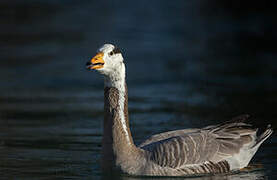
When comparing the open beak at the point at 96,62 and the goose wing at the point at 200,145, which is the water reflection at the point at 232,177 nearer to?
the goose wing at the point at 200,145

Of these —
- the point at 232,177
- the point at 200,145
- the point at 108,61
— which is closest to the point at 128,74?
the point at 200,145

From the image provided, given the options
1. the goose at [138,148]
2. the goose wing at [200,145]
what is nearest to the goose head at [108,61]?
the goose at [138,148]

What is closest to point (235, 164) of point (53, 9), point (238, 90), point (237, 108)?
point (237, 108)

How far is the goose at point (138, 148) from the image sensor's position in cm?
976

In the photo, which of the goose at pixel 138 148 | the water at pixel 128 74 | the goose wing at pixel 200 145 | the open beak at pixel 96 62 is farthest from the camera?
the water at pixel 128 74

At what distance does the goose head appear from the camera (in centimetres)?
954

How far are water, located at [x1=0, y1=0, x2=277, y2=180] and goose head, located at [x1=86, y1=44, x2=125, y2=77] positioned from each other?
1.69m

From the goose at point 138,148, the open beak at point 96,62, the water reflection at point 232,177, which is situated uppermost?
the open beak at point 96,62

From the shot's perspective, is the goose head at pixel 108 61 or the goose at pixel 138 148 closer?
the goose head at pixel 108 61

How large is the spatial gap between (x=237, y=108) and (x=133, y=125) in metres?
2.69

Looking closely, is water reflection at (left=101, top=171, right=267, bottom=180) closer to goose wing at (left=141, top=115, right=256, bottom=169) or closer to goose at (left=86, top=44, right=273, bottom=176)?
goose at (left=86, top=44, right=273, bottom=176)

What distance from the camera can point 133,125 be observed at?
13828 millimetres

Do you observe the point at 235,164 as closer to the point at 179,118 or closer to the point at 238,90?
the point at 179,118

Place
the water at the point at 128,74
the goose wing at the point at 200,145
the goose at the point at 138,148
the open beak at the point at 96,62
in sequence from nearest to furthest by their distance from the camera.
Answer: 1. the open beak at the point at 96,62
2. the goose at the point at 138,148
3. the goose wing at the point at 200,145
4. the water at the point at 128,74
